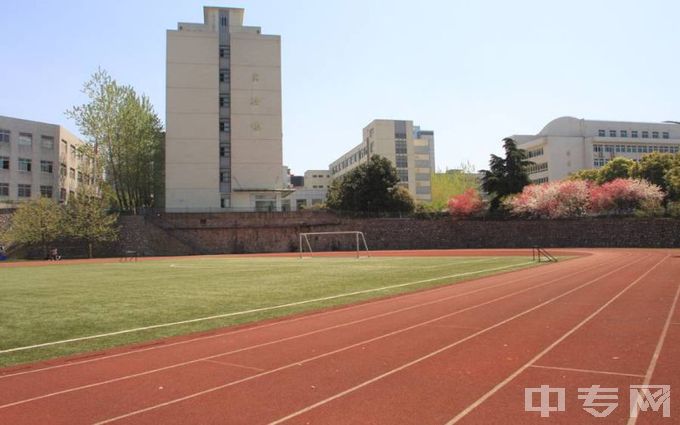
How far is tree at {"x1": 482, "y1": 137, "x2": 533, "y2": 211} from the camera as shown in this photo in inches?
2618

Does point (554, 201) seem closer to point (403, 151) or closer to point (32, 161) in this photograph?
point (403, 151)

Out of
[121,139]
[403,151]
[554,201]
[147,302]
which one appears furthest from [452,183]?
[147,302]

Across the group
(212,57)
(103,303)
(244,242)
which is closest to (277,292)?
(103,303)

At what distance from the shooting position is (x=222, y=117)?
2606 inches

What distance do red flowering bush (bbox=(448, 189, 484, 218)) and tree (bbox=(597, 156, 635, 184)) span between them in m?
23.6

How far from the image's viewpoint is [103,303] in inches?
608

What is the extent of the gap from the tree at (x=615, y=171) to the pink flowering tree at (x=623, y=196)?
10.7 meters

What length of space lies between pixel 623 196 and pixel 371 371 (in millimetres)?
63627

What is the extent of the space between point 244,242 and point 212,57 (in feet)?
80.7

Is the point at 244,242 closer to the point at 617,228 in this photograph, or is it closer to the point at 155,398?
the point at 617,228

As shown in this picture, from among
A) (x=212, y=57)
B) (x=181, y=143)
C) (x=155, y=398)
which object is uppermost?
(x=212, y=57)

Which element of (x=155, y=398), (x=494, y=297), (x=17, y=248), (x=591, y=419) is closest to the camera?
(x=591, y=419)

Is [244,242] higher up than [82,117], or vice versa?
[82,117]

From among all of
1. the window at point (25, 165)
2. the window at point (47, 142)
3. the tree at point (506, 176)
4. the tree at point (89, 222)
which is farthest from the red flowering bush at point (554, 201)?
the window at point (25, 165)
